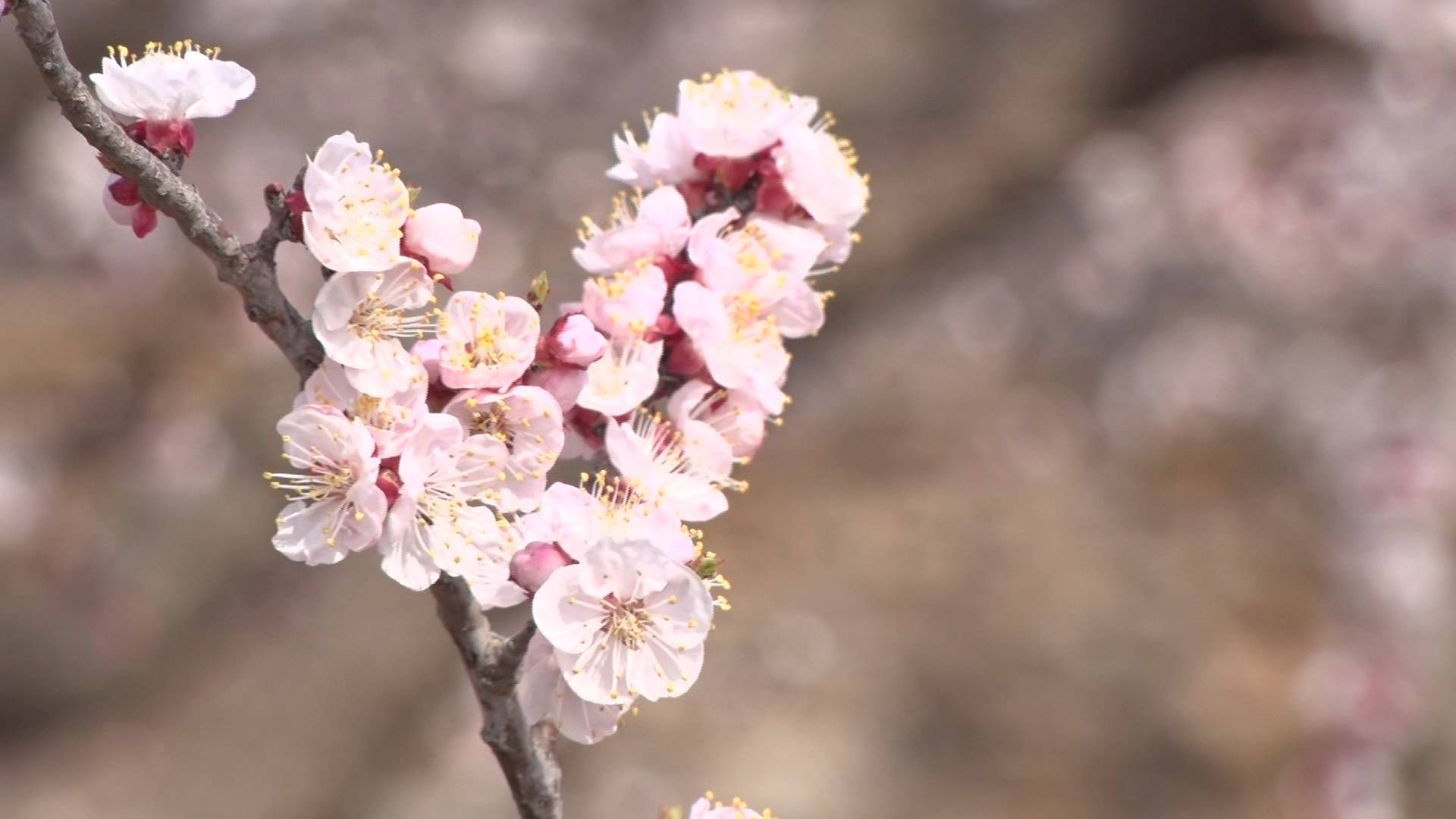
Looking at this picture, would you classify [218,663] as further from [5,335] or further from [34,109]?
[34,109]

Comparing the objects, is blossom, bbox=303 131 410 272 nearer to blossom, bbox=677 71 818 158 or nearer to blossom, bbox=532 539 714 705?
blossom, bbox=532 539 714 705

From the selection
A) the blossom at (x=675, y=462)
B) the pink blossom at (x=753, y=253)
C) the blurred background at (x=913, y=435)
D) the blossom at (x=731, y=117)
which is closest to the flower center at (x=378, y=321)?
the blossom at (x=675, y=462)

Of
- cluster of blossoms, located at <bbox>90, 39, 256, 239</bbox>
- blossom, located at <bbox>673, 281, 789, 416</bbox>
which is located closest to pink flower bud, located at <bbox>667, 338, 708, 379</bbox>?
blossom, located at <bbox>673, 281, 789, 416</bbox>

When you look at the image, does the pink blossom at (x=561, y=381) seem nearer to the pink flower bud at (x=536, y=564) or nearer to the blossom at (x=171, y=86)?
the pink flower bud at (x=536, y=564)

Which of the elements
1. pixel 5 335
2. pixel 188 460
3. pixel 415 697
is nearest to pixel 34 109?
pixel 5 335

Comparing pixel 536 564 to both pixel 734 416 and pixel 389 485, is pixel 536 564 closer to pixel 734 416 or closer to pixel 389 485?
pixel 389 485

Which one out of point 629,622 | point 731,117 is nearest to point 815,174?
point 731,117
